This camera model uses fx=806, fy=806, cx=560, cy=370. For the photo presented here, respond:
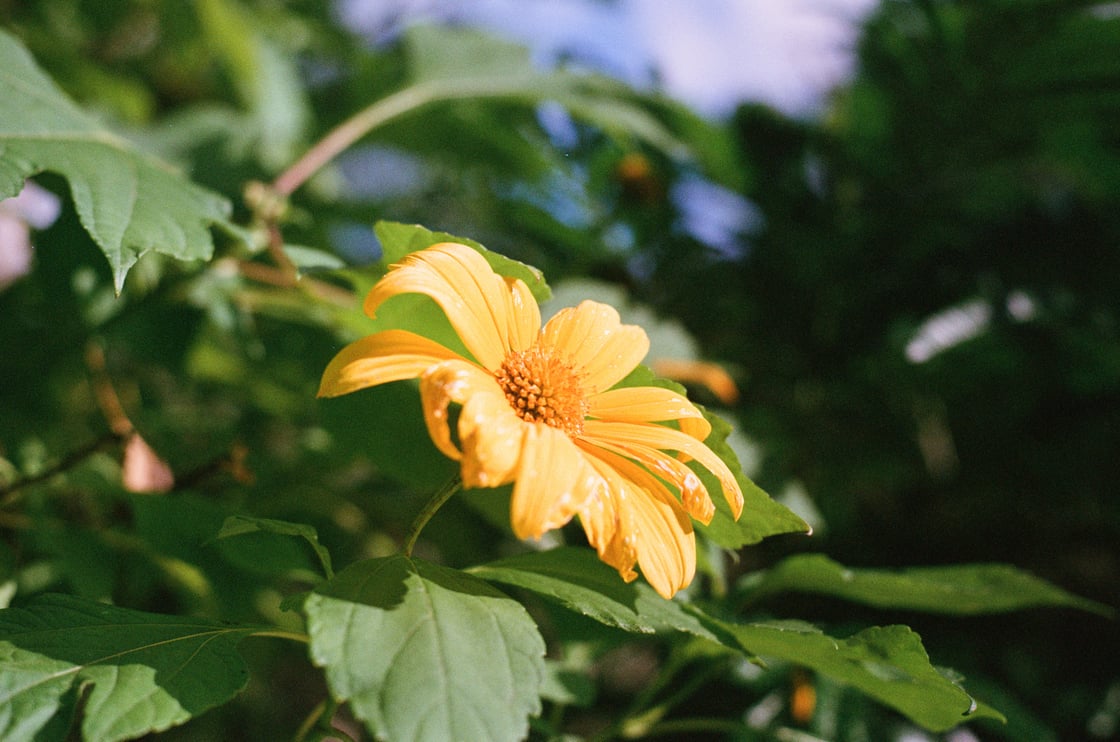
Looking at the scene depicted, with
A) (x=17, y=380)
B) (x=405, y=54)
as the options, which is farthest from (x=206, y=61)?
(x=17, y=380)

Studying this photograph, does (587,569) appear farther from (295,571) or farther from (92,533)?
(92,533)

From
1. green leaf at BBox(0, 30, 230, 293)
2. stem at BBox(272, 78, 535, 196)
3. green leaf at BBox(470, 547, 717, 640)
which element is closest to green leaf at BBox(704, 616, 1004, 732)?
green leaf at BBox(470, 547, 717, 640)

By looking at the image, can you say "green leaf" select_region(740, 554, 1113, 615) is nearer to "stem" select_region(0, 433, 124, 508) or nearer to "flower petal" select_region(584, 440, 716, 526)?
"flower petal" select_region(584, 440, 716, 526)

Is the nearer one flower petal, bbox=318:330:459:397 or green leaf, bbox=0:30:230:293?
flower petal, bbox=318:330:459:397

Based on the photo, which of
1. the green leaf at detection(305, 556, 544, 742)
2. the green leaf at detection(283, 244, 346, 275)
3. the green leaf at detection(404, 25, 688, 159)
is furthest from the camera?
the green leaf at detection(404, 25, 688, 159)

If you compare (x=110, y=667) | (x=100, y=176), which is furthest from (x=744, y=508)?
(x=100, y=176)

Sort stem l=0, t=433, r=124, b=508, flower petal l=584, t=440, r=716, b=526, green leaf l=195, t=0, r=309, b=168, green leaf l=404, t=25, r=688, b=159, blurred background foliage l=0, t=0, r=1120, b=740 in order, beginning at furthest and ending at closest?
green leaf l=195, t=0, r=309, b=168, green leaf l=404, t=25, r=688, b=159, blurred background foliage l=0, t=0, r=1120, b=740, stem l=0, t=433, r=124, b=508, flower petal l=584, t=440, r=716, b=526
